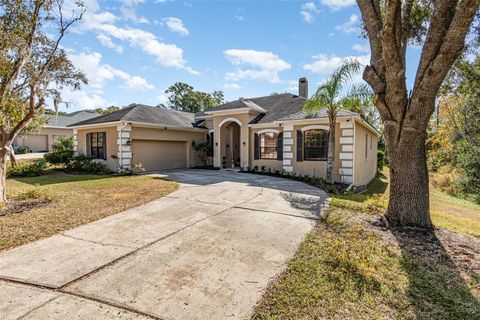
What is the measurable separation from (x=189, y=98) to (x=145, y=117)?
30859 millimetres

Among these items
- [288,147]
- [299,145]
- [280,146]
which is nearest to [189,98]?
[280,146]

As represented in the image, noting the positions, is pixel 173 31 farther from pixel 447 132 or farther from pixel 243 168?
pixel 447 132

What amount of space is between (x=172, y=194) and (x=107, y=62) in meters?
9.68

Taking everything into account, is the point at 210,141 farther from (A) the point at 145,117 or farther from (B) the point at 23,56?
(B) the point at 23,56

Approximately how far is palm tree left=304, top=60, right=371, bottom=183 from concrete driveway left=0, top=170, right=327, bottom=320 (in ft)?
20.4

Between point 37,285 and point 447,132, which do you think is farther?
point 447,132

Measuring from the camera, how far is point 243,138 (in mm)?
16188

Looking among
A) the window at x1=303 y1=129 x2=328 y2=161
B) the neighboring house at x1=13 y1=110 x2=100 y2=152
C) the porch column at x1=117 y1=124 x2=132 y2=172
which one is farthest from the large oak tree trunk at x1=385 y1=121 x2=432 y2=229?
the neighboring house at x1=13 y1=110 x2=100 y2=152

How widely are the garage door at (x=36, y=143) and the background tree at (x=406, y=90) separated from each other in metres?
35.2

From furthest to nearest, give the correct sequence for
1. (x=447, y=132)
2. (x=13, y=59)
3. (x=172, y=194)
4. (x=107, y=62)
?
1. (x=447, y=132)
2. (x=107, y=62)
3. (x=172, y=194)
4. (x=13, y=59)

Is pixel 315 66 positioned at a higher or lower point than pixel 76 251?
higher

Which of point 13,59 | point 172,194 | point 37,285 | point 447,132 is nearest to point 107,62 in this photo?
point 13,59

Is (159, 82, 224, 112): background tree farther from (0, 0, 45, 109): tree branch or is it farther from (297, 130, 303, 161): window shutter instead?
(0, 0, 45, 109): tree branch

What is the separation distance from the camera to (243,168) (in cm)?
1622
